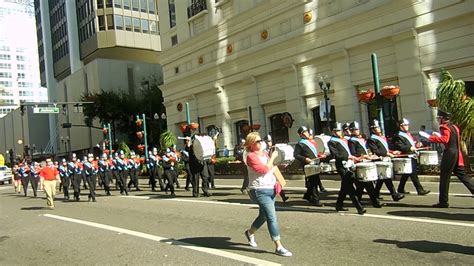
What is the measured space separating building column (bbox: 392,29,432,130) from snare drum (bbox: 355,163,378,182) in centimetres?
1278

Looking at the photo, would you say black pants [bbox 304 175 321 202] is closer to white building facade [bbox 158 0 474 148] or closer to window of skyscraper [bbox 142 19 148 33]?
white building facade [bbox 158 0 474 148]

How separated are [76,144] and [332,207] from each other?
63708mm

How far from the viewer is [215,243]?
8.19 metres

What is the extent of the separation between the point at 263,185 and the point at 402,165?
4529 millimetres

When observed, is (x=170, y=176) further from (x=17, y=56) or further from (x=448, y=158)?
(x=17, y=56)

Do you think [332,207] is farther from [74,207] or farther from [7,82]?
[7,82]

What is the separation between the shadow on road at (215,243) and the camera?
767 centimetres

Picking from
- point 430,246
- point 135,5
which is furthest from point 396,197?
point 135,5

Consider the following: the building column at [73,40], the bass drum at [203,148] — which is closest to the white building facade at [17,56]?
the building column at [73,40]

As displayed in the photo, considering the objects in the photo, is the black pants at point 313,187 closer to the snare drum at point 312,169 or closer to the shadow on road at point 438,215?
the snare drum at point 312,169

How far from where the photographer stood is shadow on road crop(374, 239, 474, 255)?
6.62 meters

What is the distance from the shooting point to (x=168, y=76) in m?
38.7

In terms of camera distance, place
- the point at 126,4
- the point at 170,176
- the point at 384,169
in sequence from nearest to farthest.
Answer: the point at 384,169, the point at 170,176, the point at 126,4

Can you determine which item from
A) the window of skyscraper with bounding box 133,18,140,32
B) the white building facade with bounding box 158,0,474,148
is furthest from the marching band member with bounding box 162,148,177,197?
the window of skyscraper with bounding box 133,18,140,32
